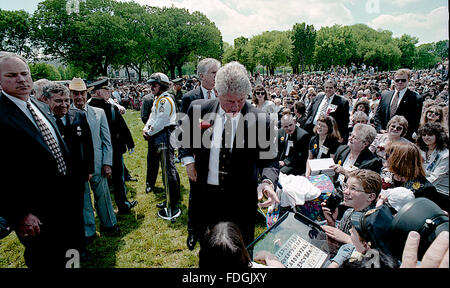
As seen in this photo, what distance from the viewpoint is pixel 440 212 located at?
3.82 ft

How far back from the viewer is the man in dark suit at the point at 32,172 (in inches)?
81.2

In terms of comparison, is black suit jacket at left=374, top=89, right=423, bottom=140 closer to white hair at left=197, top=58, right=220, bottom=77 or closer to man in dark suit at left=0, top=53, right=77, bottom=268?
white hair at left=197, top=58, right=220, bottom=77

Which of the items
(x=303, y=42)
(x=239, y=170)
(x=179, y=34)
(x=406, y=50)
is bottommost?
(x=239, y=170)

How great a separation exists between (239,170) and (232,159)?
12 centimetres

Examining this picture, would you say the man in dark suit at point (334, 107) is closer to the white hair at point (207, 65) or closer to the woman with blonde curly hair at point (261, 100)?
the woman with blonde curly hair at point (261, 100)

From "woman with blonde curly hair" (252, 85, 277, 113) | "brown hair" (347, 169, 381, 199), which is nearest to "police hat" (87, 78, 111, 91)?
"woman with blonde curly hair" (252, 85, 277, 113)

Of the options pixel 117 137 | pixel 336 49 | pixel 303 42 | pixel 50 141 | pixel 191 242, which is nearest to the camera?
pixel 50 141

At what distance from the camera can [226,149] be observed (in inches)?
81.5

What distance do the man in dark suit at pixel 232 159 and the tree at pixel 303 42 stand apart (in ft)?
211

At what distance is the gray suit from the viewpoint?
361 cm

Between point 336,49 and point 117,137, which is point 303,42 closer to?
point 336,49

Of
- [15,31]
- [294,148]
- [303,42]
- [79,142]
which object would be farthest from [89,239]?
[303,42]
